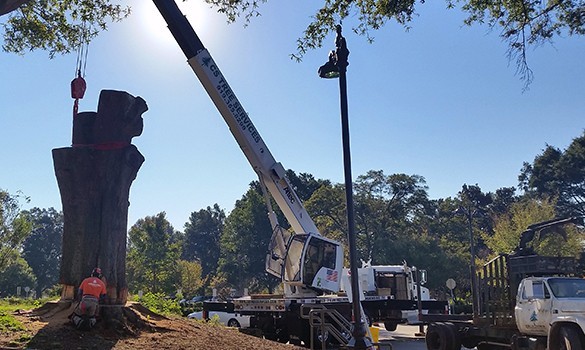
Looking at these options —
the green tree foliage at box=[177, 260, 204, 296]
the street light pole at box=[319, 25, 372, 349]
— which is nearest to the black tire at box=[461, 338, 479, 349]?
the street light pole at box=[319, 25, 372, 349]

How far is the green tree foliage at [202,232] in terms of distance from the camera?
4119 inches

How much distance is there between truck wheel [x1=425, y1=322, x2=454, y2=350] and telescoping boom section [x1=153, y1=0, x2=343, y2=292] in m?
3.10

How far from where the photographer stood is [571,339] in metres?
11.4

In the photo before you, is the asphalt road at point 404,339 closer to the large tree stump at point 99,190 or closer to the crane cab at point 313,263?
the crane cab at point 313,263

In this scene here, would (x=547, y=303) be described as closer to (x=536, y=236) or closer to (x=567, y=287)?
(x=567, y=287)

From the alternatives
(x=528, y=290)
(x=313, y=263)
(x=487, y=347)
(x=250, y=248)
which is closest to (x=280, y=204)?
(x=313, y=263)

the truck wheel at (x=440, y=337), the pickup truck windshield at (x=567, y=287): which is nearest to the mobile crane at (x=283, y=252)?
the truck wheel at (x=440, y=337)

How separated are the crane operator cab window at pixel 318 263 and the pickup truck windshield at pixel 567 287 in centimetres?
629

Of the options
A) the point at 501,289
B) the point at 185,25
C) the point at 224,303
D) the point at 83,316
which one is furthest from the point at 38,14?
the point at 501,289

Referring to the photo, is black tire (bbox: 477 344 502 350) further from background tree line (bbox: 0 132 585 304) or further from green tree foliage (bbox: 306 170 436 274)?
green tree foliage (bbox: 306 170 436 274)

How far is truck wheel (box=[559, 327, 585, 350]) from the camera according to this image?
1127 cm

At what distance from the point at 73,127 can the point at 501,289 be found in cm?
1085

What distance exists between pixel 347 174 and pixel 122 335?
455cm

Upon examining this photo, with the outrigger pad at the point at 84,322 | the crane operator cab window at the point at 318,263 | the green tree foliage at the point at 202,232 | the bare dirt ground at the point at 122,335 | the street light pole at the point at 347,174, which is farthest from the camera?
the green tree foliage at the point at 202,232
